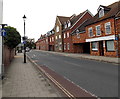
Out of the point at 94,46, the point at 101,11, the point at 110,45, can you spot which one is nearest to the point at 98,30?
the point at 94,46

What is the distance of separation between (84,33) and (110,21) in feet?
29.0

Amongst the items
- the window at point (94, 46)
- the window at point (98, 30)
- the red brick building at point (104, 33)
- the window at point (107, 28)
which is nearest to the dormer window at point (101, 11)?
the red brick building at point (104, 33)

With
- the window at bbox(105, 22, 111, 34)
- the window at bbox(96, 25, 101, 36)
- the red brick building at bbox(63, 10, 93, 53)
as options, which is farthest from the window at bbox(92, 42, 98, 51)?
the red brick building at bbox(63, 10, 93, 53)

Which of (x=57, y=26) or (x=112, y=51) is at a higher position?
(x=57, y=26)

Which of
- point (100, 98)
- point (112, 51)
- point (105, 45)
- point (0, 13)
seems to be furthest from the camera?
point (105, 45)

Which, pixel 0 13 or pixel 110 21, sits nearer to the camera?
pixel 0 13

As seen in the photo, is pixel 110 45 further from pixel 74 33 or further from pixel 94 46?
pixel 74 33

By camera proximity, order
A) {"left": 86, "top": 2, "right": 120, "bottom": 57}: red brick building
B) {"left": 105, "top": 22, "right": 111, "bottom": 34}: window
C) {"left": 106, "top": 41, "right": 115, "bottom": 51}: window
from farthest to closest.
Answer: {"left": 105, "top": 22, "right": 111, "bottom": 34}: window → {"left": 106, "top": 41, "right": 115, "bottom": 51}: window → {"left": 86, "top": 2, "right": 120, "bottom": 57}: red brick building

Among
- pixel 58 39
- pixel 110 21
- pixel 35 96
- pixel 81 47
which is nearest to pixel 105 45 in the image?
pixel 110 21

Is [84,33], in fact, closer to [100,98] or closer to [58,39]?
[58,39]

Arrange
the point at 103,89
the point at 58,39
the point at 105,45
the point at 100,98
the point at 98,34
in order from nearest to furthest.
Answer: the point at 100,98, the point at 103,89, the point at 105,45, the point at 98,34, the point at 58,39

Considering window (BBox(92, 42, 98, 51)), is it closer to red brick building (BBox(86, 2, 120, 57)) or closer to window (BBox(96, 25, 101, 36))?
red brick building (BBox(86, 2, 120, 57))

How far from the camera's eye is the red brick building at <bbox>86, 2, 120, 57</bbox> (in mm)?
19406

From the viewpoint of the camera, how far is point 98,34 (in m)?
22.7
